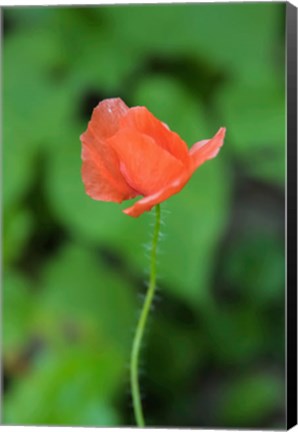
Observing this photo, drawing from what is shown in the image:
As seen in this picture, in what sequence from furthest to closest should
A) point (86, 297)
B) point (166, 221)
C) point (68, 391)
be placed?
point (86, 297) → point (166, 221) → point (68, 391)

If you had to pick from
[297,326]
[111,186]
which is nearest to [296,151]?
[297,326]

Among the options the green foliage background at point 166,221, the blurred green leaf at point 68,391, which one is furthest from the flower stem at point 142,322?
the green foliage background at point 166,221

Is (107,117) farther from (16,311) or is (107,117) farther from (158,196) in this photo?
(16,311)

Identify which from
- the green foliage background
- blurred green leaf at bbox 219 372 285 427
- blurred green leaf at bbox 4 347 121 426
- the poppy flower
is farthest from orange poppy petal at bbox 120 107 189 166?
blurred green leaf at bbox 219 372 285 427

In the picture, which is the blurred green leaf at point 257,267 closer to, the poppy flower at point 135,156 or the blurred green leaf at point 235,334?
the blurred green leaf at point 235,334

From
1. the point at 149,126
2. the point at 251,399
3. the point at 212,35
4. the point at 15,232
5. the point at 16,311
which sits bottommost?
the point at 251,399

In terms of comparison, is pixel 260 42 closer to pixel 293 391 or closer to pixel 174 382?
pixel 174 382

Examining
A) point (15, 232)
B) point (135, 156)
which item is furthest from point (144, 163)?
point (15, 232)
